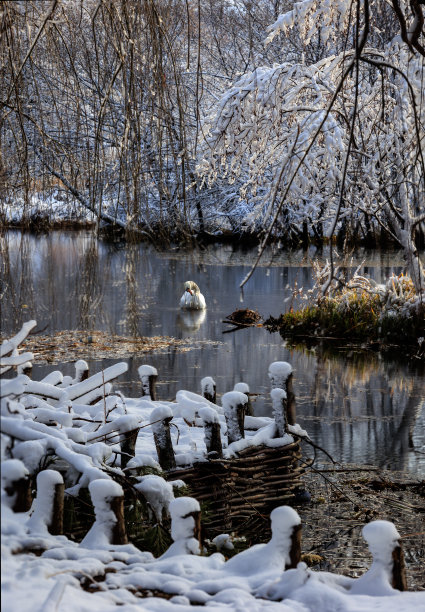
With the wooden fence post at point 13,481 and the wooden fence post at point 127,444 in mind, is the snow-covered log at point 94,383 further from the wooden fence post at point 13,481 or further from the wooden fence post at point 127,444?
the wooden fence post at point 13,481

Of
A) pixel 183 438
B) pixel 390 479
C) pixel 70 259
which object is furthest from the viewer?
pixel 70 259

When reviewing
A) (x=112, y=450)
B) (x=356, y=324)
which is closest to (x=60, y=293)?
(x=356, y=324)

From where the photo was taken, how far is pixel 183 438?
439 cm

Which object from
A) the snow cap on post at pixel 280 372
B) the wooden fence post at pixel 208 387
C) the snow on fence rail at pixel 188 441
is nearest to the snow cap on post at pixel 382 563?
the snow on fence rail at pixel 188 441

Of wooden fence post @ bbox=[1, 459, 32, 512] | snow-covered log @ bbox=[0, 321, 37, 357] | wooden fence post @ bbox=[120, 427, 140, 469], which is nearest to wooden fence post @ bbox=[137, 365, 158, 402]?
wooden fence post @ bbox=[120, 427, 140, 469]

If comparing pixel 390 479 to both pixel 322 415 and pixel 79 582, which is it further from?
pixel 79 582

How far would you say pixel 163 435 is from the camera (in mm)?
3699

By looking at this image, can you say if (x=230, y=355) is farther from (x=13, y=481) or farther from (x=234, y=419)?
(x=13, y=481)

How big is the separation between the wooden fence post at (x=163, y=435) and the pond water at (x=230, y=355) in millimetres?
391

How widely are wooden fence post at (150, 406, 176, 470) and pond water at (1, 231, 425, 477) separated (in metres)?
0.39

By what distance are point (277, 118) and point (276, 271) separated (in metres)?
11.0

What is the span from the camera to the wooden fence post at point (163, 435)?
3656 millimetres

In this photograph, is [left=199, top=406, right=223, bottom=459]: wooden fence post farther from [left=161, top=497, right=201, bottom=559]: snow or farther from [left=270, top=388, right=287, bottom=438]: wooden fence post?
[left=161, top=497, right=201, bottom=559]: snow

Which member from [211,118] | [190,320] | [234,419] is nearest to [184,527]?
[234,419]
